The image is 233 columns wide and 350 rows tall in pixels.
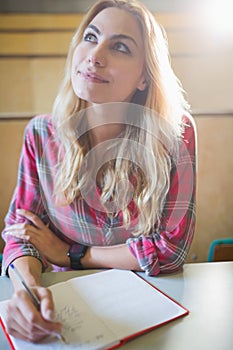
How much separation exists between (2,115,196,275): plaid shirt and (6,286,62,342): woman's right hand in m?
0.28

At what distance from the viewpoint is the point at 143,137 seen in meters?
1.10

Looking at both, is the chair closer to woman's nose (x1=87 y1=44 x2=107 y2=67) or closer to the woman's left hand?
the woman's left hand

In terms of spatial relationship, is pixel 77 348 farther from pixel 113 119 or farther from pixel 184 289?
pixel 113 119

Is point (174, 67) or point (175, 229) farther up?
point (174, 67)

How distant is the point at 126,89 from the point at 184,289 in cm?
58

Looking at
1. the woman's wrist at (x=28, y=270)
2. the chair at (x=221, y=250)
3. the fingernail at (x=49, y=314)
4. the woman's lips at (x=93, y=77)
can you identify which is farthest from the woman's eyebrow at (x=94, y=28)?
the chair at (x=221, y=250)

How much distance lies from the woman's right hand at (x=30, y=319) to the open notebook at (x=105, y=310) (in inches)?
0.7

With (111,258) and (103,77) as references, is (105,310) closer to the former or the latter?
(111,258)

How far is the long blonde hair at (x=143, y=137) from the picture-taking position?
1.05 metres

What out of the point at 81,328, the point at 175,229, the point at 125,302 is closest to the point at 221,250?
the point at 175,229

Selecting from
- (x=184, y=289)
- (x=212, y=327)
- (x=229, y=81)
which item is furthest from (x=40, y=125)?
(x=229, y=81)

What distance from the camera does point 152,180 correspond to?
1.06 meters

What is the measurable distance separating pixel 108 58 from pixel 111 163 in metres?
0.31

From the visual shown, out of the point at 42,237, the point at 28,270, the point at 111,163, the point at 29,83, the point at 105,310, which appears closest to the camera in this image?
the point at 105,310
